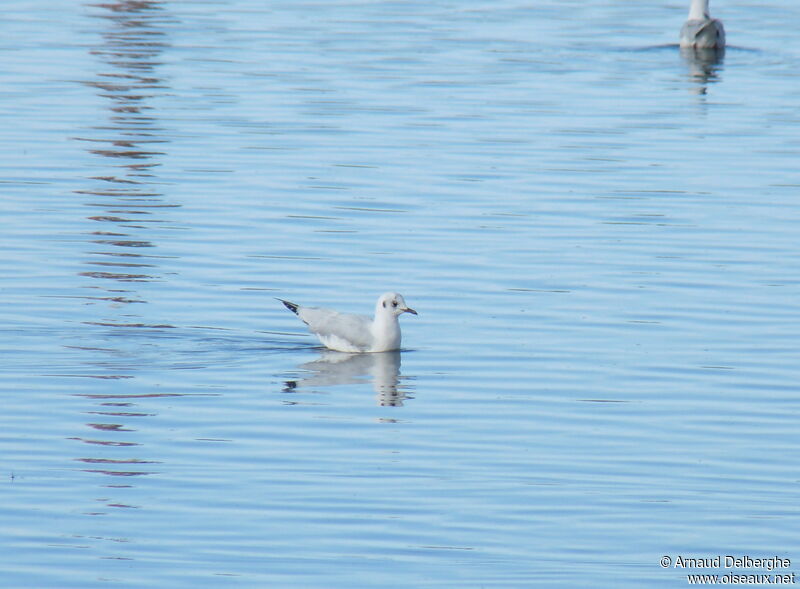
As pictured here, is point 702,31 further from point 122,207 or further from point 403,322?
point 403,322

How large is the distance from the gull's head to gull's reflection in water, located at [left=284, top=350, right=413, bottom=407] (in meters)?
0.38

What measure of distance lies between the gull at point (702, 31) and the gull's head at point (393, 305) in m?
19.7

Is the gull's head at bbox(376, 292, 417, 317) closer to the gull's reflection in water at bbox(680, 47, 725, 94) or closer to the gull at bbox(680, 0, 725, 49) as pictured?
the gull's reflection in water at bbox(680, 47, 725, 94)

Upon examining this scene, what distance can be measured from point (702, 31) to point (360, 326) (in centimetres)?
2000

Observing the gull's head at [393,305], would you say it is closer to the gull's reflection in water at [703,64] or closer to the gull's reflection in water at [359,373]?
the gull's reflection in water at [359,373]

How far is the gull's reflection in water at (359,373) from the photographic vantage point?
43.7ft

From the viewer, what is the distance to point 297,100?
2722 cm

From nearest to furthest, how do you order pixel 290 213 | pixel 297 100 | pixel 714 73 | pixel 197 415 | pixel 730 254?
pixel 197 415, pixel 730 254, pixel 290 213, pixel 297 100, pixel 714 73

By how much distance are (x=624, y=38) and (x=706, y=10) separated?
6.40 feet

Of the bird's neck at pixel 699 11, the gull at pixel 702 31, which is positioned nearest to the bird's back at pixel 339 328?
Result: the gull at pixel 702 31

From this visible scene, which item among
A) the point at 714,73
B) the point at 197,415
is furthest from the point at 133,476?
the point at 714,73

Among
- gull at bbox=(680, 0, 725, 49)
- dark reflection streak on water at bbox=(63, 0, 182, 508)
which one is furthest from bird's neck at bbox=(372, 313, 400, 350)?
gull at bbox=(680, 0, 725, 49)

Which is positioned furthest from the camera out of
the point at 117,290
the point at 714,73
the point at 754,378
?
the point at 714,73

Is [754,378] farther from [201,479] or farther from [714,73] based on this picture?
[714,73]
